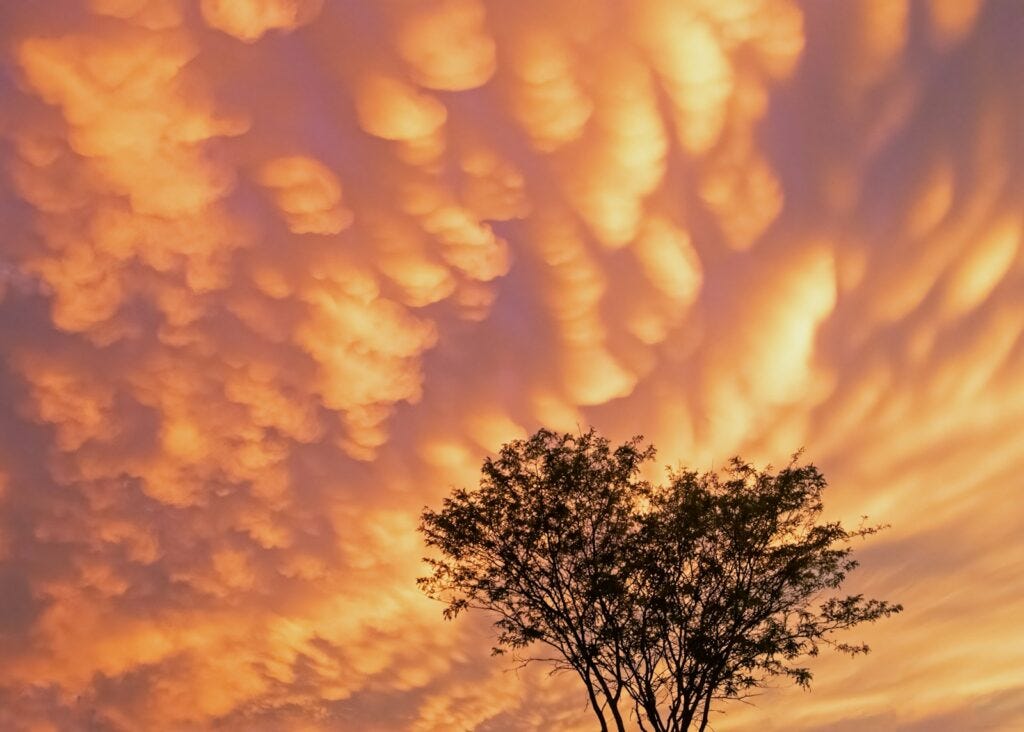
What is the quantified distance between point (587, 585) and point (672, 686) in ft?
17.9

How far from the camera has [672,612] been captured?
103 feet

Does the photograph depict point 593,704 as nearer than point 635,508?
Yes

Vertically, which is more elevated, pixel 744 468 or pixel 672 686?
pixel 744 468

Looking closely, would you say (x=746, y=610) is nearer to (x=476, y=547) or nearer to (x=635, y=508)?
(x=635, y=508)

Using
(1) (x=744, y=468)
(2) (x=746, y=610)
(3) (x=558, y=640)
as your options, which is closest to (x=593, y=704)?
(3) (x=558, y=640)

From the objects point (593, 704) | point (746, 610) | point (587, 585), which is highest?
point (587, 585)

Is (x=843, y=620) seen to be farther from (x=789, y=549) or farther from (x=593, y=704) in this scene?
(x=593, y=704)

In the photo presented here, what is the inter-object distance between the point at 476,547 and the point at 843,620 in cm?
1630

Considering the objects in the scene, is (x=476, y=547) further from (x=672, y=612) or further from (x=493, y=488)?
(x=672, y=612)

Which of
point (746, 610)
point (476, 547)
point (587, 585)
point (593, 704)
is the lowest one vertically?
point (593, 704)

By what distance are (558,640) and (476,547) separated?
5.31 meters

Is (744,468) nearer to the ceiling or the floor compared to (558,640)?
nearer to the ceiling

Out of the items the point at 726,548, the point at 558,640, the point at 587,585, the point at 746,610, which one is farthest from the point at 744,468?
the point at 558,640

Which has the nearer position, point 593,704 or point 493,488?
point 593,704
